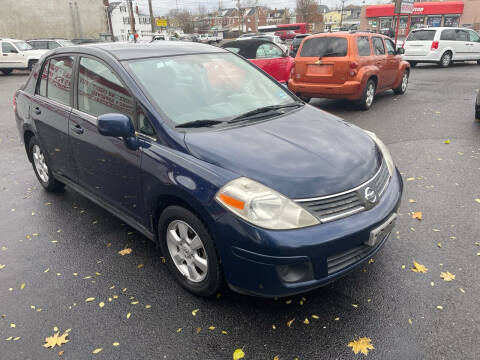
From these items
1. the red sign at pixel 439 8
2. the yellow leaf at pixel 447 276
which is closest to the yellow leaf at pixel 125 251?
the yellow leaf at pixel 447 276

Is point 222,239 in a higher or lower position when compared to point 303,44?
lower

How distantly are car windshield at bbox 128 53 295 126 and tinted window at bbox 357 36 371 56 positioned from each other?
550 cm

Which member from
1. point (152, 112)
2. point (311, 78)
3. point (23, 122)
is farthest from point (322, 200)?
point (311, 78)

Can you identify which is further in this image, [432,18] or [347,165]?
[432,18]

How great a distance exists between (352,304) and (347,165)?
1012mm

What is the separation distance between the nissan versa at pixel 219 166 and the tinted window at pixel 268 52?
6945 millimetres

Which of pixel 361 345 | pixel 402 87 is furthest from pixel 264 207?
pixel 402 87

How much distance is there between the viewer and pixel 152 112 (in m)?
2.84

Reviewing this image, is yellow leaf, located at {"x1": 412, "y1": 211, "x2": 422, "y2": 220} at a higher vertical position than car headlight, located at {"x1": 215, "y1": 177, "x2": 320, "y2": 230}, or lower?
lower

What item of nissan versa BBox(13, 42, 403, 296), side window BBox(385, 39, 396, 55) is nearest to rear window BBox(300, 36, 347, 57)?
side window BBox(385, 39, 396, 55)

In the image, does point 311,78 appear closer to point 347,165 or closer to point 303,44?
point 303,44

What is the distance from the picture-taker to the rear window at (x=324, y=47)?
27.5 feet

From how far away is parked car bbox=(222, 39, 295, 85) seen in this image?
34.4ft

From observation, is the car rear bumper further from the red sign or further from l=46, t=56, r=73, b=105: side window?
the red sign
